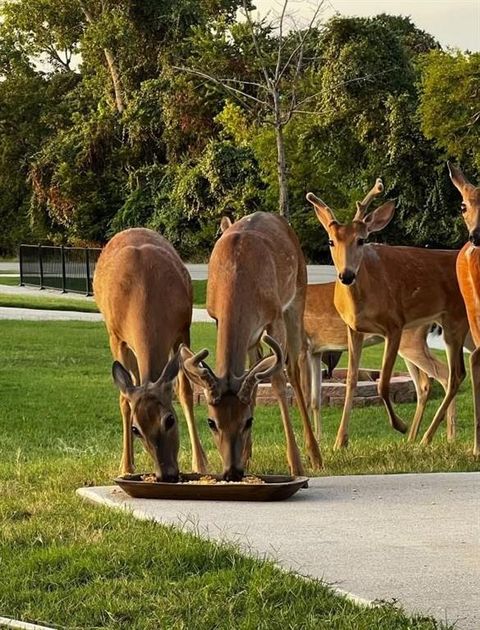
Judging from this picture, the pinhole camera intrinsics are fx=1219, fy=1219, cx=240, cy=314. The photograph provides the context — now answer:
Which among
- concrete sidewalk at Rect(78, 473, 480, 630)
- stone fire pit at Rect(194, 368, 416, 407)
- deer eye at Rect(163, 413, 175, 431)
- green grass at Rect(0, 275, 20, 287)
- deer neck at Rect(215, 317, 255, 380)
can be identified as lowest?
green grass at Rect(0, 275, 20, 287)

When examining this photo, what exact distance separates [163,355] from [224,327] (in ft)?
1.46

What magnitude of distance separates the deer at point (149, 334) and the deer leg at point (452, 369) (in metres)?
2.79

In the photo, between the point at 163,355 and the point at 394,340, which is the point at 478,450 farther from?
the point at 163,355

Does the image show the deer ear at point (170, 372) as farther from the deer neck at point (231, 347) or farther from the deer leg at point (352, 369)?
the deer leg at point (352, 369)

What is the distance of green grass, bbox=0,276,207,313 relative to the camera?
32.4 m

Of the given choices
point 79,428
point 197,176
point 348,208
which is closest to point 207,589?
point 79,428

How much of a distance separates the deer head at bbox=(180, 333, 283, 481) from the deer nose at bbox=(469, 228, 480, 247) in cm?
243

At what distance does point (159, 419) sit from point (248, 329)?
3.41 ft

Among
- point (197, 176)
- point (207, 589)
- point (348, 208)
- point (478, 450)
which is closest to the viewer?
point (207, 589)

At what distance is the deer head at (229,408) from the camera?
7.27m

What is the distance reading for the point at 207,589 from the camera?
16.7ft

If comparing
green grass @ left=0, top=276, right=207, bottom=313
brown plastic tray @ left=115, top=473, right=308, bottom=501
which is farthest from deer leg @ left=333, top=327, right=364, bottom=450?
green grass @ left=0, top=276, right=207, bottom=313

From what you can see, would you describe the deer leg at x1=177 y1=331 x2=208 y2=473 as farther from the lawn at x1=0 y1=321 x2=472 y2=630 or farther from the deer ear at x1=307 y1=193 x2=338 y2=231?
the deer ear at x1=307 y1=193 x2=338 y2=231

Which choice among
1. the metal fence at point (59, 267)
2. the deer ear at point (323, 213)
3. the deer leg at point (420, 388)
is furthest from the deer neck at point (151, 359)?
the metal fence at point (59, 267)
